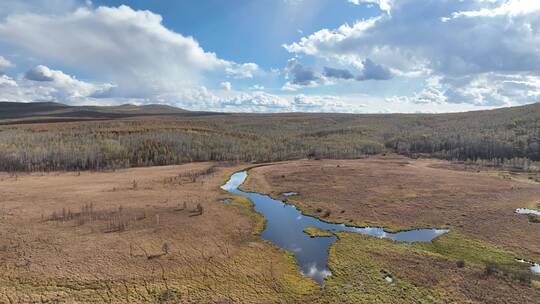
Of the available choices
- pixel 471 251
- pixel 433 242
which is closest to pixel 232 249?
pixel 433 242

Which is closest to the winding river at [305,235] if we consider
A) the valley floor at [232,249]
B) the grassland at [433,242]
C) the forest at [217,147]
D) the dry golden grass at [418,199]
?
the valley floor at [232,249]

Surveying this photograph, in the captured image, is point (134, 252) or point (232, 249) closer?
point (134, 252)

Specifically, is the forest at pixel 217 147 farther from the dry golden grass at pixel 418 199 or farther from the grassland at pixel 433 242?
the grassland at pixel 433 242

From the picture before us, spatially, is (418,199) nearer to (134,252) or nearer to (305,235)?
(305,235)

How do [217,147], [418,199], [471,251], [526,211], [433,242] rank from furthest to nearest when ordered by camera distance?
[217,147] < [418,199] < [526,211] < [433,242] < [471,251]

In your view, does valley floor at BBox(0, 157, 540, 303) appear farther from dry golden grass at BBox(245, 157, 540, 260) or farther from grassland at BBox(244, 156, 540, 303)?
dry golden grass at BBox(245, 157, 540, 260)

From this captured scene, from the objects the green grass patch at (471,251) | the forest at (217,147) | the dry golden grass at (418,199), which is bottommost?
the green grass patch at (471,251)

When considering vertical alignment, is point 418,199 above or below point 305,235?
above

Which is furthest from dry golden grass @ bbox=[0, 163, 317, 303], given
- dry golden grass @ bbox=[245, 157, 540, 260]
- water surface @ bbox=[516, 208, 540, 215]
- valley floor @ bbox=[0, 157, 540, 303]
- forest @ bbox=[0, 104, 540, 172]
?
forest @ bbox=[0, 104, 540, 172]

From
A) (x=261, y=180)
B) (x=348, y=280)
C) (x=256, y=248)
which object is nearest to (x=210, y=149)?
(x=261, y=180)

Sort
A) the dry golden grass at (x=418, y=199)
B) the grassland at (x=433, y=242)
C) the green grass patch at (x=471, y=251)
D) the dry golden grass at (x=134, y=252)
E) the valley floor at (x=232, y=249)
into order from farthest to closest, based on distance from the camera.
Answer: the dry golden grass at (x=418, y=199), the green grass patch at (x=471, y=251), the grassland at (x=433, y=242), the valley floor at (x=232, y=249), the dry golden grass at (x=134, y=252)
